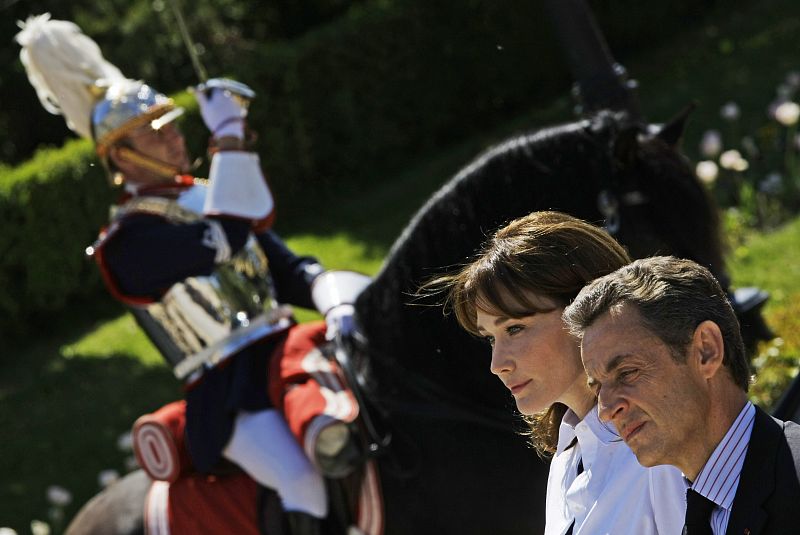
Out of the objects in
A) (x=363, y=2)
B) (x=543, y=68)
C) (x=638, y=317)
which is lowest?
(x=543, y=68)

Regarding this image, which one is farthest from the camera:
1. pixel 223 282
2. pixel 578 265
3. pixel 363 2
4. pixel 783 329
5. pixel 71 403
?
pixel 363 2

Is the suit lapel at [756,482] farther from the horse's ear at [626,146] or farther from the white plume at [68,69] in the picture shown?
the white plume at [68,69]

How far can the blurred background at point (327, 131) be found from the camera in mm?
8195

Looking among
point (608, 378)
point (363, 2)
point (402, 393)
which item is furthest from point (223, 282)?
point (363, 2)

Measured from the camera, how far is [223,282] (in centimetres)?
408

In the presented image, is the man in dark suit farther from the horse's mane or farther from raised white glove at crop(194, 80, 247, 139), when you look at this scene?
raised white glove at crop(194, 80, 247, 139)

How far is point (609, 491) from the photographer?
6.57 ft

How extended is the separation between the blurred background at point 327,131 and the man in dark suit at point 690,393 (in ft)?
17.9

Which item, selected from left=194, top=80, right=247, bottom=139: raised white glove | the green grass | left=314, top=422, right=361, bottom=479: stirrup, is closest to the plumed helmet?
left=194, top=80, right=247, bottom=139: raised white glove

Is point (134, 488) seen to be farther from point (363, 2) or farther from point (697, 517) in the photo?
point (363, 2)

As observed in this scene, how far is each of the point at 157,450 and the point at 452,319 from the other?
1214mm

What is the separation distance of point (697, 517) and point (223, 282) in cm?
251

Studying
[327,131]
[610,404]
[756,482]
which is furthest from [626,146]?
[327,131]

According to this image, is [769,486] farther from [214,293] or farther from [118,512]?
[118,512]
